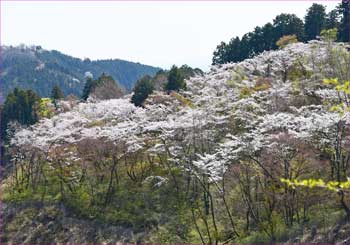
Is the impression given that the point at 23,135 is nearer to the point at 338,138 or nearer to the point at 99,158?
the point at 99,158

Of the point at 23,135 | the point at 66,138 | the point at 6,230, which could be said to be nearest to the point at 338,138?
the point at 66,138

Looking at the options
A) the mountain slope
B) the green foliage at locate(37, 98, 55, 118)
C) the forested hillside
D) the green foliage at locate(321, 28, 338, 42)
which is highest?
the mountain slope

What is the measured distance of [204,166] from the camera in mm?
16031

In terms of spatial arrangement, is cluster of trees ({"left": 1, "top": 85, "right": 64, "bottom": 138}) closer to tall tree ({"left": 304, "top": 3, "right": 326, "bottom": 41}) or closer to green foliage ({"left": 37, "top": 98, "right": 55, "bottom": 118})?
green foliage ({"left": 37, "top": 98, "right": 55, "bottom": 118})

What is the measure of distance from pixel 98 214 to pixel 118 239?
198 cm

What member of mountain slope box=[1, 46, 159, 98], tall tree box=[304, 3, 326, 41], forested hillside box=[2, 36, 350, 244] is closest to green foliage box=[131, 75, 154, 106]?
forested hillside box=[2, 36, 350, 244]

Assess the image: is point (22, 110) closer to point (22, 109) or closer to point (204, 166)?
point (22, 109)

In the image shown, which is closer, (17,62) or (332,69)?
(332,69)

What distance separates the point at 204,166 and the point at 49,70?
109962 millimetres

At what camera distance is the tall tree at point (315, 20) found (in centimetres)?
3500

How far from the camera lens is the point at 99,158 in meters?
21.2

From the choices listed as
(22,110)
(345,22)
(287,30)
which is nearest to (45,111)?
(22,110)

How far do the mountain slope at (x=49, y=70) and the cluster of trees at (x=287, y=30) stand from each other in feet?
226

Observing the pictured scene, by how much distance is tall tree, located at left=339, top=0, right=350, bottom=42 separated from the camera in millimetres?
30906
